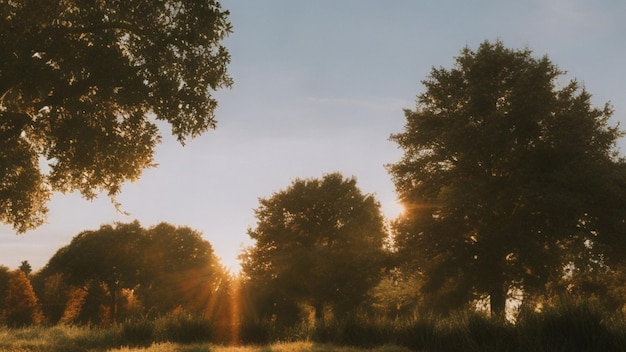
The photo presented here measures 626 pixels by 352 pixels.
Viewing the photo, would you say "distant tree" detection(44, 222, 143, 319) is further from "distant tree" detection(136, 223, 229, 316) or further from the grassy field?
the grassy field

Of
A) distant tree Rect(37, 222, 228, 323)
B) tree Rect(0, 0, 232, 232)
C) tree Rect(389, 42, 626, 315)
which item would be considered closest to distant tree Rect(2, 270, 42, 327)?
distant tree Rect(37, 222, 228, 323)

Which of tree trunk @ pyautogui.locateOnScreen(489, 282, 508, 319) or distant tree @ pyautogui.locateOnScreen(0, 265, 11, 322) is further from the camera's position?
distant tree @ pyautogui.locateOnScreen(0, 265, 11, 322)

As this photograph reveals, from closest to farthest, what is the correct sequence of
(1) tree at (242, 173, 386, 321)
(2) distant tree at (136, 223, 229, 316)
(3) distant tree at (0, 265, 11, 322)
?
(1) tree at (242, 173, 386, 321) < (3) distant tree at (0, 265, 11, 322) < (2) distant tree at (136, 223, 229, 316)

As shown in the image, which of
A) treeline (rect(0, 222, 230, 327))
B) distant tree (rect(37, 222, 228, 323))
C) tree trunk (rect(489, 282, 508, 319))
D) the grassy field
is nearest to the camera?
the grassy field

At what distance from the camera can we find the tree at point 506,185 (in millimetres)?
25562

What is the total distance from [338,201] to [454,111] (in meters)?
22.3

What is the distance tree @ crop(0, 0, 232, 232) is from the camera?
1425cm

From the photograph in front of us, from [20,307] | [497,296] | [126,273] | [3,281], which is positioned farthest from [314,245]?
[3,281]

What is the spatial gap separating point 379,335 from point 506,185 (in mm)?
13635

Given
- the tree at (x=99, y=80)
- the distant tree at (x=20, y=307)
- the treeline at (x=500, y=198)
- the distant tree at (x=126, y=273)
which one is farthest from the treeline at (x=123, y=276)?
the tree at (x=99, y=80)

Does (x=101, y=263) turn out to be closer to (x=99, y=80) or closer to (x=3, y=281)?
(x=3, y=281)

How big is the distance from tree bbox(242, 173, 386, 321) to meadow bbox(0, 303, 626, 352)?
73.3 feet

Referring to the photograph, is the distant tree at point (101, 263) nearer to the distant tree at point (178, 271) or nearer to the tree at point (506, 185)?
the distant tree at point (178, 271)

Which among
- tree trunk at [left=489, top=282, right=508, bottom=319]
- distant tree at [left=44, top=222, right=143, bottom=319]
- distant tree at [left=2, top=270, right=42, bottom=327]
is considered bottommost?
distant tree at [left=2, top=270, right=42, bottom=327]
